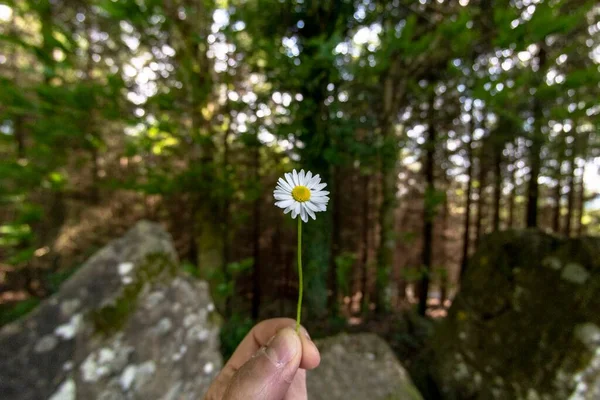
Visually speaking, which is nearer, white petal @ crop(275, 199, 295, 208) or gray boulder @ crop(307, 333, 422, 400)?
white petal @ crop(275, 199, 295, 208)

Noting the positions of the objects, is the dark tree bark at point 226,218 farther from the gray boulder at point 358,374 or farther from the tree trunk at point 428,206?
the tree trunk at point 428,206

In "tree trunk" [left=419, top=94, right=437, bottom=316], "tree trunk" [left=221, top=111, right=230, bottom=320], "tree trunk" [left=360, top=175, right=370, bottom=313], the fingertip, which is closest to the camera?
the fingertip

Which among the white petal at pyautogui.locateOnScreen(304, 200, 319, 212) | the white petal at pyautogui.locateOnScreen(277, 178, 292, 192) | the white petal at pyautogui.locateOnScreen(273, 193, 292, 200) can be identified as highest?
the white petal at pyautogui.locateOnScreen(277, 178, 292, 192)

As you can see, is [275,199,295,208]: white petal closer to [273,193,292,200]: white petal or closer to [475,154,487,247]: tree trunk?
[273,193,292,200]: white petal

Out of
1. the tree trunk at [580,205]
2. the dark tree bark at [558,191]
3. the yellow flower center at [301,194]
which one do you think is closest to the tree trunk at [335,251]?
the yellow flower center at [301,194]

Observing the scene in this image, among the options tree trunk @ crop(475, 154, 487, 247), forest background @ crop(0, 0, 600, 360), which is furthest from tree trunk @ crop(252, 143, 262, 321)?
→ tree trunk @ crop(475, 154, 487, 247)

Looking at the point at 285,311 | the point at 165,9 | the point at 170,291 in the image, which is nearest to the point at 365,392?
the point at 285,311

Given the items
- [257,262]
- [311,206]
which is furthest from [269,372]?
[257,262]

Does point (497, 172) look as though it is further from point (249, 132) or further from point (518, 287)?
point (249, 132)

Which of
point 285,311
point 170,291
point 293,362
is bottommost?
point 285,311
